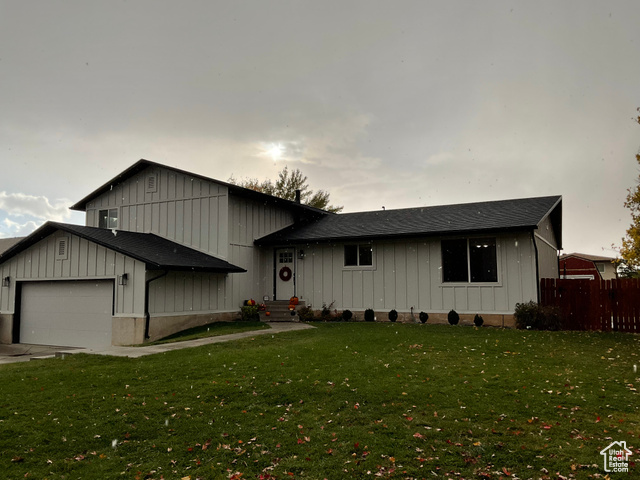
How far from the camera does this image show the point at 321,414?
5.62 metres

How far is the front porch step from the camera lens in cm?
1653

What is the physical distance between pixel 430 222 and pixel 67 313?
42.9 ft

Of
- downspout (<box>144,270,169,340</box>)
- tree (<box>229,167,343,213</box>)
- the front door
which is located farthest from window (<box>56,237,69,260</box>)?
tree (<box>229,167,343,213</box>)

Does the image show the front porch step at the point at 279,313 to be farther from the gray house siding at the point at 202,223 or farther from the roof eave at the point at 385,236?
the roof eave at the point at 385,236

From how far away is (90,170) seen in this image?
1905 cm

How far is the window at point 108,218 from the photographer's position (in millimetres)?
19469

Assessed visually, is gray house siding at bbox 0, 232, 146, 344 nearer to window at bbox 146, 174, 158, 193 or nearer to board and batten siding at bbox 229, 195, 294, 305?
board and batten siding at bbox 229, 195, 294, 305

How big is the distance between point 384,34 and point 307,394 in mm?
11902

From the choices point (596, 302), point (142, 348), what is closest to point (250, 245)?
point (142, 348)

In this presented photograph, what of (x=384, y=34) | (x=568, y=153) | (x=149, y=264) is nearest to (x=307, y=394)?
(x=149, y=264)

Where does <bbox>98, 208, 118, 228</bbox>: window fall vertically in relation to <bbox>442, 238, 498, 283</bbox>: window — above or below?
above

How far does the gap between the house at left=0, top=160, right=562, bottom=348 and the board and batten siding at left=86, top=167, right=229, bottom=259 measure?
0.16ft

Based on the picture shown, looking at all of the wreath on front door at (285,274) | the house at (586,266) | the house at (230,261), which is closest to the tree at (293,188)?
the house at (586,266)

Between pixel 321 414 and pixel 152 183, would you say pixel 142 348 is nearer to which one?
pixel 321 414
